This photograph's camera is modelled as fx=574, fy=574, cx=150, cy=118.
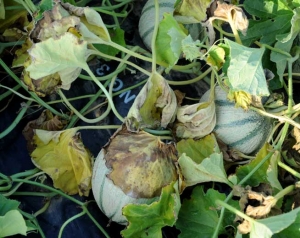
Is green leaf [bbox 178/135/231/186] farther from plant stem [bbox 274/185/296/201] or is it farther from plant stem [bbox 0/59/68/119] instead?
plant stem [bbox 0/59/68/119]

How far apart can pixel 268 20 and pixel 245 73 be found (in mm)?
230

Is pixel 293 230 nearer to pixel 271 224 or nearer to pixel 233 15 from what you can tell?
pixel 271 224

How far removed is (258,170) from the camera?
1177 mm

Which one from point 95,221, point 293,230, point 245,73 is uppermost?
point 245,73

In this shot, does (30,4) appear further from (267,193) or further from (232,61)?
(267,193)

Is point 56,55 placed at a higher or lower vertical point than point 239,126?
higher

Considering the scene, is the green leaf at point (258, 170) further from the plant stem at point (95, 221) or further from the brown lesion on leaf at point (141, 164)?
the plant stem at point (95, 221)

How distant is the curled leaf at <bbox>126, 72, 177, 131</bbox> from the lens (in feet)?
4.00

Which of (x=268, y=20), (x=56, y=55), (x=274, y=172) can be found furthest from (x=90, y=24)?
(x=274, y=172)

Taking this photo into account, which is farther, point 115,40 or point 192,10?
point 115,40

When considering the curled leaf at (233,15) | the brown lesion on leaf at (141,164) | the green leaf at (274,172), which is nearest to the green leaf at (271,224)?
the green leaf at (274,172)

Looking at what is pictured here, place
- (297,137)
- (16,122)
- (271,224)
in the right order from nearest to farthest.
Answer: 1. (271,224)
2. (297,137)
3. (16,122)

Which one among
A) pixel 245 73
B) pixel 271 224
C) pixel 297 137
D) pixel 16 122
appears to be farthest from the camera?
pixel 16 122

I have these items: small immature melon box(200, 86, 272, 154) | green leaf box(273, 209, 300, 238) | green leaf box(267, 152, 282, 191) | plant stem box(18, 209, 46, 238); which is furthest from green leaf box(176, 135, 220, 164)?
plant stem box(18, 209, 46, 238)
